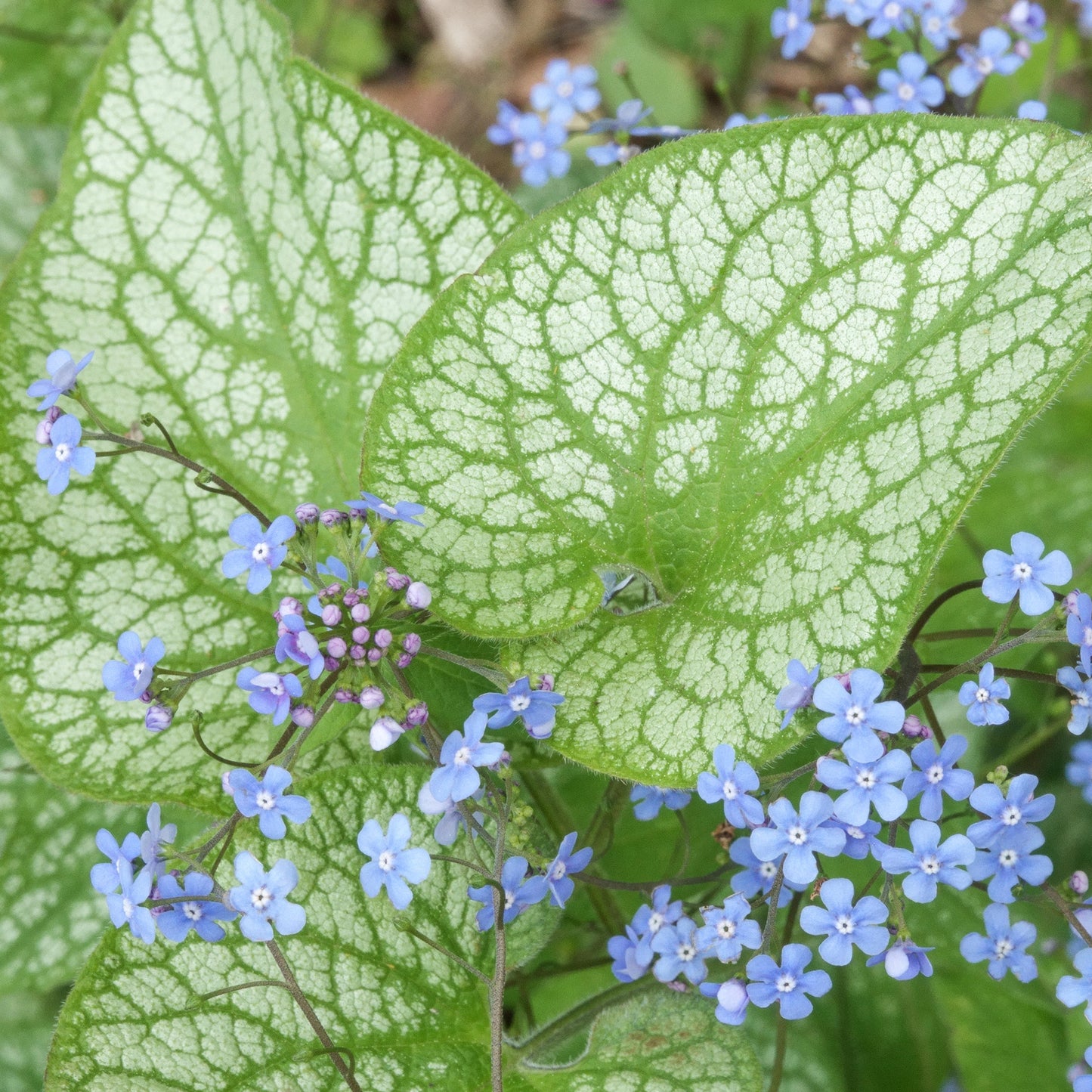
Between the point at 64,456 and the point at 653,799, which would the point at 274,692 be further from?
the point at 653,799

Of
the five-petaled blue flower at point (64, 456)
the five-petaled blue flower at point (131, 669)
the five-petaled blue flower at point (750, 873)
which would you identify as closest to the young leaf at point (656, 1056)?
the five-petaled blue flower at point (750, 873)

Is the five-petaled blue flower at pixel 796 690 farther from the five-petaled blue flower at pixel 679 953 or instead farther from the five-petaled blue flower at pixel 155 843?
the five-petaled blue flower at pixel 155 843

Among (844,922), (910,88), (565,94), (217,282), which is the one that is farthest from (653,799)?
(565,94)

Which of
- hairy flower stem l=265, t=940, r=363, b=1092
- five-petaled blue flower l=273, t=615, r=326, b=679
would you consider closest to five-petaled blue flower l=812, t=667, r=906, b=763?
five-petaled blue flower l=273, t=615, r=326, b=679

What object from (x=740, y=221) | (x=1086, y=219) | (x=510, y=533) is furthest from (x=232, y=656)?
(x=1086, y=219)

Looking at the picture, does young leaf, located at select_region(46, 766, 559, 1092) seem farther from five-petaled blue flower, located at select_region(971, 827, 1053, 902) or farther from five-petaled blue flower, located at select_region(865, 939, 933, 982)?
five-petaled blue flower, located at select_region(971, 827, 1053, 902)
